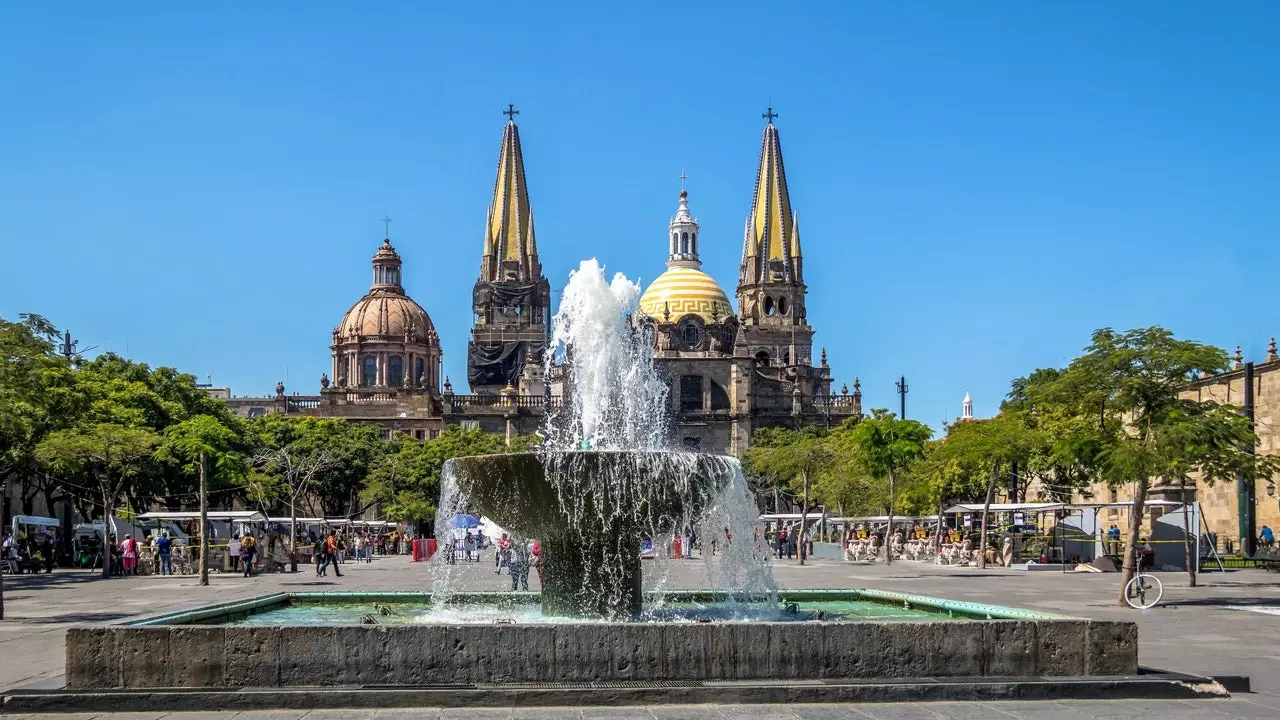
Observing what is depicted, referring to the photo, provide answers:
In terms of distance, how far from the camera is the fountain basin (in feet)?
33.2

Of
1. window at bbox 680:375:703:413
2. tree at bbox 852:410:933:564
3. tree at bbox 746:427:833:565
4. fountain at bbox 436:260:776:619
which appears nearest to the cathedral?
window at bbox 680:375:703:413

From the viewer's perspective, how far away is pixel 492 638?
1030 centimetres

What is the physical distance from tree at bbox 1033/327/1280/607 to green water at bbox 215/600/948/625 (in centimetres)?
613

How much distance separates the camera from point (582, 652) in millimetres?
10312

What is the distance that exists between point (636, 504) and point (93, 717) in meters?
5.09

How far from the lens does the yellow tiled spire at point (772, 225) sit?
112812 millimetres

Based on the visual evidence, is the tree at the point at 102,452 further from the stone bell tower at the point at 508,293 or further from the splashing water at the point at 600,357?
the stone bell tower at the point at 508,293

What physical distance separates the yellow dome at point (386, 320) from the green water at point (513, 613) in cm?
9325

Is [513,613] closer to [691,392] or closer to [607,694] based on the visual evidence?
[607,694]

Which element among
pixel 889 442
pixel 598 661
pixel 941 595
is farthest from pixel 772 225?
pixel 598 661

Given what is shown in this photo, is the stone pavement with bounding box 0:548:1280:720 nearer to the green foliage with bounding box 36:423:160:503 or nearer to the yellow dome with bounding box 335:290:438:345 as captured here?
the green foliage with bounding box 36:423:160:503

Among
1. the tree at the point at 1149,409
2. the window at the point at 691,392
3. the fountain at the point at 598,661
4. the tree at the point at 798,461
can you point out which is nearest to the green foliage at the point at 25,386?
the fountain at the point at 598,661

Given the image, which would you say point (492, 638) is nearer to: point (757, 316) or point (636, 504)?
point (636, 504)

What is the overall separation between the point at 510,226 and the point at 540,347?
1030cm
